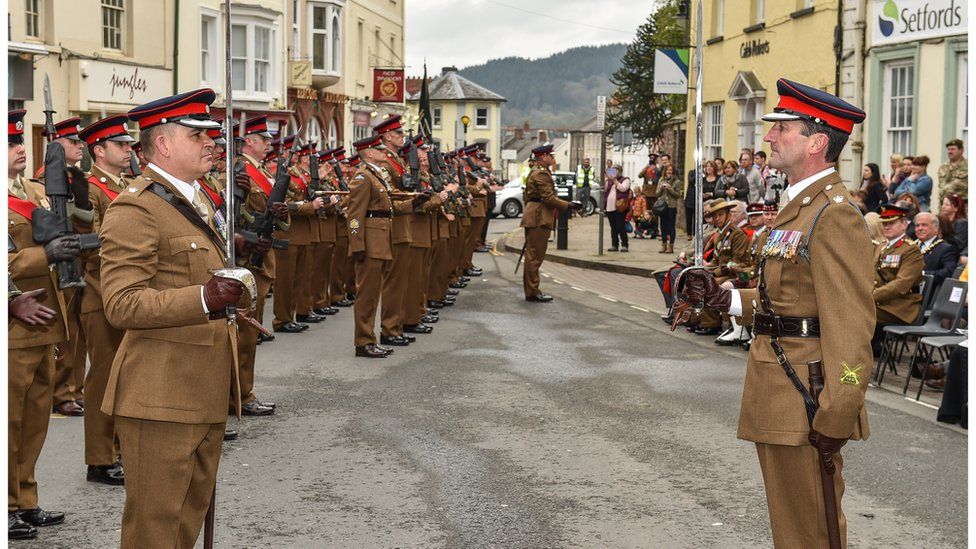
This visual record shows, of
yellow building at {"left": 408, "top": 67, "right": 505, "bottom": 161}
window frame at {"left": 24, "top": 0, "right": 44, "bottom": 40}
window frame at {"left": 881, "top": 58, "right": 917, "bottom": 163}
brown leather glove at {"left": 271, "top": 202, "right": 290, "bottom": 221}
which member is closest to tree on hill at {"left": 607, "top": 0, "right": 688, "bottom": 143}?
window frame at {"left": 881, "top": 58, "right": 917, "bottom": 163}

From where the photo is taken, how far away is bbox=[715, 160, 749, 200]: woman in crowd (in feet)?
77.0

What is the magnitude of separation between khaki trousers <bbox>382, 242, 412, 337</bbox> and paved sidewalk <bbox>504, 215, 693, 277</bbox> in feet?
22.0

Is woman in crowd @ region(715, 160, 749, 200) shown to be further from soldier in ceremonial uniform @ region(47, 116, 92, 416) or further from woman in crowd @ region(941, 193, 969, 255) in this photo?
soldier in ceremonial uniform @ region(47, 116, 92, 416)

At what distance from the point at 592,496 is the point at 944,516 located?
6.13ft

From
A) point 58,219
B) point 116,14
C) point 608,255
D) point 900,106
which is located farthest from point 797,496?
point 116,14

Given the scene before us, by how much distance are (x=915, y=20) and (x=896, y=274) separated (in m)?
10.4

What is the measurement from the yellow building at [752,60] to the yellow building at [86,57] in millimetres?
12263

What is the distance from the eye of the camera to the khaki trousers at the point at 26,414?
626cm

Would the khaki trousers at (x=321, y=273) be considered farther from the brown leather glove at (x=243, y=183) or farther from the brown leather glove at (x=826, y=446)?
the brown leather glove at (x=826, y=446)

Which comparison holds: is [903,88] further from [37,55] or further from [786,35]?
[37,55]

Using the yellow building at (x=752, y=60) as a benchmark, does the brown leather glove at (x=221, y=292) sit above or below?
below

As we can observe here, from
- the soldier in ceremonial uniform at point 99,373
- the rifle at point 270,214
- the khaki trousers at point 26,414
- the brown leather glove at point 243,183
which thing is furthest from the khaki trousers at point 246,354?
the khaki trousers at point 26,414

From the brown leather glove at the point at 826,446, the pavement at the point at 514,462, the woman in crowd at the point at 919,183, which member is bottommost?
the pavement at the point at 514,462

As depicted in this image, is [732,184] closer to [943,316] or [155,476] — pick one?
[943,316]
